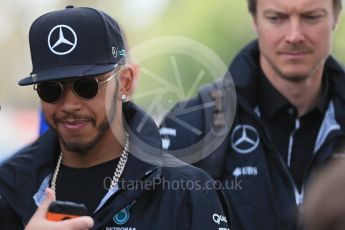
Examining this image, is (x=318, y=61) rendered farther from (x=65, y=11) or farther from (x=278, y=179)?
(x=65, y=11)

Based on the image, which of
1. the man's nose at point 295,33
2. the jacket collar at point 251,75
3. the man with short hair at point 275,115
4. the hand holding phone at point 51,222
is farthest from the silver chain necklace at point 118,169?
the man's nose at point 295,33

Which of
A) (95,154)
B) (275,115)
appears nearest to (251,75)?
(275,115)

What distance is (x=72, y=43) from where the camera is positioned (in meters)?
3.65

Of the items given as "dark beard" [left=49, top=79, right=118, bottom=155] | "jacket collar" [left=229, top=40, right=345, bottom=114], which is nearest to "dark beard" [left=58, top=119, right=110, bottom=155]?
"dark beard" [left=49, top=79, right=118, bottom=155]

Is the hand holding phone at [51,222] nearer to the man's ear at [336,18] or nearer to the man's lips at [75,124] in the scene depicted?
the man's lips at [75,124]

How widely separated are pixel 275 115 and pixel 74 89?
5.14 feet

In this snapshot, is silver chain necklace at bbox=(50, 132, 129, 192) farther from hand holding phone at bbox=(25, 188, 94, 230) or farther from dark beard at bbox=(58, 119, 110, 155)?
hand holding phone at bbox=(25, 188, 94, 230)

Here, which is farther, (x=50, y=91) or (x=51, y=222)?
(x=50, y=91)

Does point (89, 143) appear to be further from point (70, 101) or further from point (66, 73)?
point (66, 73)

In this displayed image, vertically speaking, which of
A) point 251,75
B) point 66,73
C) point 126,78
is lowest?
point 251,75

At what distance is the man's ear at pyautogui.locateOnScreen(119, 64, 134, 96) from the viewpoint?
12.4 ft

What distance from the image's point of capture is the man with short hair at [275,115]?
14.5ft

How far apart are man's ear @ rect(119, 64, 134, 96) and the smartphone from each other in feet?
2.67

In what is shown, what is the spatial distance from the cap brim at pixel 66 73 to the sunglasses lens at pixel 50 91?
27mm
